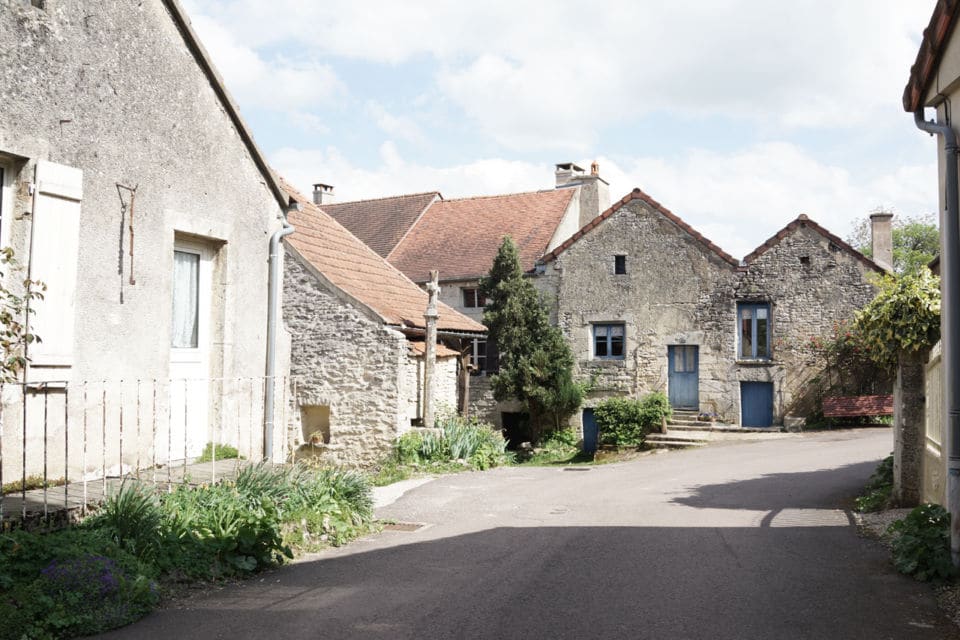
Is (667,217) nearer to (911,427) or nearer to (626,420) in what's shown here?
(626,420)

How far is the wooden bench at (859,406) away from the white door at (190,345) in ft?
58.0

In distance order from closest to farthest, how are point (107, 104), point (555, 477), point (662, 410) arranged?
point (107, 104) < point (555, 477) < point (662, 410)

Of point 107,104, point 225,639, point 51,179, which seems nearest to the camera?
point 225,639

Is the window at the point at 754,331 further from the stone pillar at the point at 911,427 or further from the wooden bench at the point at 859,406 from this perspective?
the stone pillar at the point at 911,427

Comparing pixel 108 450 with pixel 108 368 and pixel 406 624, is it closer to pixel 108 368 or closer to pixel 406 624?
pixel 108 368

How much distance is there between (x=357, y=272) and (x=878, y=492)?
11.3m

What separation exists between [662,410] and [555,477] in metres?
7.70

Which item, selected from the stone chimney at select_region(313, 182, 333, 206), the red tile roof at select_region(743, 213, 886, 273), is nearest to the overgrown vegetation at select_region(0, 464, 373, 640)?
the red tile roof at select_region(743, 213, 886, 273)

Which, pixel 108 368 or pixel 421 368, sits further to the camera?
pixel 421 368

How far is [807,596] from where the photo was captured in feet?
20.4

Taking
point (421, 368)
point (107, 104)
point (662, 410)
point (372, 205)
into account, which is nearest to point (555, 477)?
A: point (421, 368)

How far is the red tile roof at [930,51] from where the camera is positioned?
7020 mm

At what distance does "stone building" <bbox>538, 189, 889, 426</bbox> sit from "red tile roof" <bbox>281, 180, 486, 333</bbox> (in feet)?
19.8

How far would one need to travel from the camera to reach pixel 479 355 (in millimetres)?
25812
